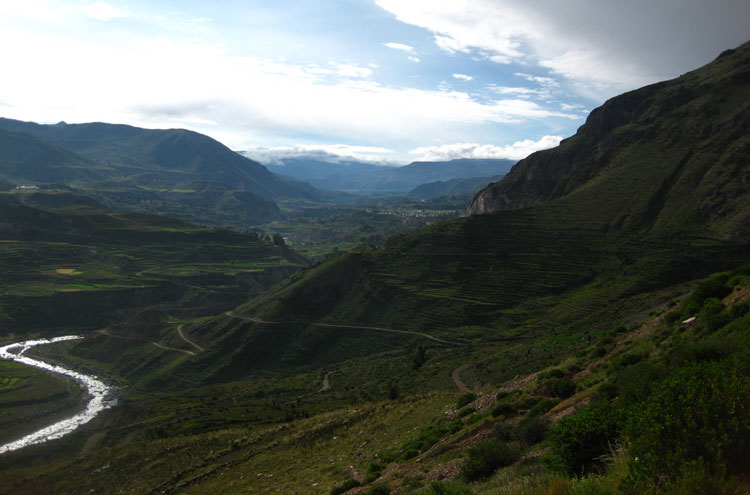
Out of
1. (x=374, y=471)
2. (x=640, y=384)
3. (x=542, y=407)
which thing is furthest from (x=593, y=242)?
(x=640, y=384)

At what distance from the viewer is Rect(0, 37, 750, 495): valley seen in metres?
12.0

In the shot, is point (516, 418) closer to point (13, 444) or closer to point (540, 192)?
point (13, 444)

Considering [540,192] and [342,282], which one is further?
[540,192]

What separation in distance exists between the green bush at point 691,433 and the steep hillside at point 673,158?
3566 inches

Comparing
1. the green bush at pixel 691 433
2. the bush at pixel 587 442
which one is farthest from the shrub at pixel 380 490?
the green bush at pixel 691 433

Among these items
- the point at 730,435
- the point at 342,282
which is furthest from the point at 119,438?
the point at 730,435

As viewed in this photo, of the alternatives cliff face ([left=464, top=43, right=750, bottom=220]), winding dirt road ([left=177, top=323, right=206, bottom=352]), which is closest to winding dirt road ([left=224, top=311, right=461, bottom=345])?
winding dirt road ([left=177, top=323, right=206, bottom=352])

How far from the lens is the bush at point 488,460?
48.5 ft

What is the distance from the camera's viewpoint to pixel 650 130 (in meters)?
122

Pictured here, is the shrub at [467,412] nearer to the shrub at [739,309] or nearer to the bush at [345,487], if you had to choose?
the bush at [345,487]

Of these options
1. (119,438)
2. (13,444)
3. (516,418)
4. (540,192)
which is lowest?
(13,444)

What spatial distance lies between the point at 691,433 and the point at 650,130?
460 ft

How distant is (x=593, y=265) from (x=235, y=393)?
7319 cm

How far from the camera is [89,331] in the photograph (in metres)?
128
